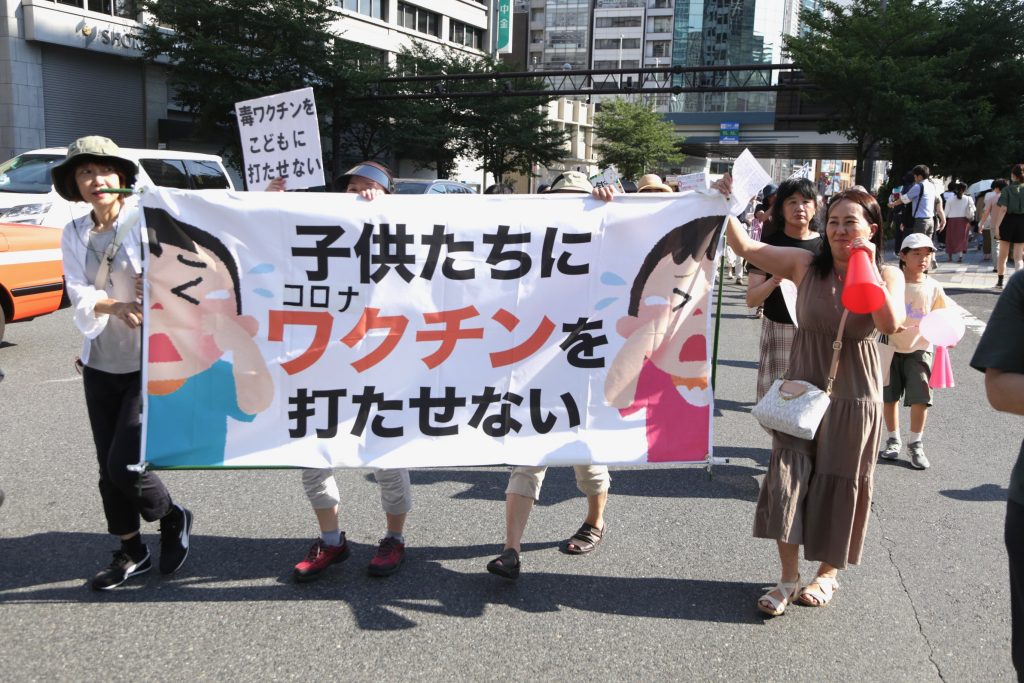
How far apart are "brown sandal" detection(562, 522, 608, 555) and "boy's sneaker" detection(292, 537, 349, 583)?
106cm

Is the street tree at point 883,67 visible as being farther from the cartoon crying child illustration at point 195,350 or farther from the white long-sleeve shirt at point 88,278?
the white long-sleeve shirt at point 88,278

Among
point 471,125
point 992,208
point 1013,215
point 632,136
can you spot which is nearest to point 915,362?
point 1013,215

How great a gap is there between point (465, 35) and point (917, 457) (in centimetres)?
5397

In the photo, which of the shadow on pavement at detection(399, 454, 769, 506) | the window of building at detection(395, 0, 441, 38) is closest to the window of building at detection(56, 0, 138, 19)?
the window of building at detection(395, 0, 441, 38)

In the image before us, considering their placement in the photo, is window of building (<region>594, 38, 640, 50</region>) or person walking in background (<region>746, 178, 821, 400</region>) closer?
person walking in background (<region>746, 178, 821, 400</region>)

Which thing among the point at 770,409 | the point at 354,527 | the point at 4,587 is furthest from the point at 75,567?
the point at 770,409

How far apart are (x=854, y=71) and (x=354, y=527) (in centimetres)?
2418

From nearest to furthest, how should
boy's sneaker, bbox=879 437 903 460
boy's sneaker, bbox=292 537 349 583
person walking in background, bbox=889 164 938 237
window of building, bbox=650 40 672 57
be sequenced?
boy's sneaker, bbox=292 537 349 583
boy's sneaker, bbox=879 437 903 460
person walking in background, bbox=889 164 938 237
window of building, bbox=650 40 672 57

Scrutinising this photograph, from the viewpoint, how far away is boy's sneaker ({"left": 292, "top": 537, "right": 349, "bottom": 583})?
392cm

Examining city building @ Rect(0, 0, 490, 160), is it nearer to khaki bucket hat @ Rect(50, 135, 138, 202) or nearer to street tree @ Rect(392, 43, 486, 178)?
street tree @ Rect(392, 43, 486, 178)

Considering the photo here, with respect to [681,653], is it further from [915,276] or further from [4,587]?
[915,276]

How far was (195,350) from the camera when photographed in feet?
12.5

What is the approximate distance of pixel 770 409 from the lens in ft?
12.1

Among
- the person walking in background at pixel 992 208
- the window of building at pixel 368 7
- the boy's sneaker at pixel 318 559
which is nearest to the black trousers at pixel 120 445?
the boy's sneaker at pixel 318 559
